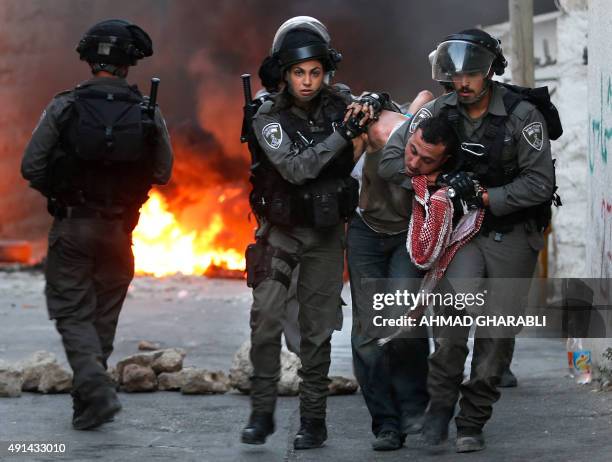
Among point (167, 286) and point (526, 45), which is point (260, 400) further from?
point (167, 286)

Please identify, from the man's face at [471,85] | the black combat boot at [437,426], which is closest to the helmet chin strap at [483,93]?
the man's face at [471,85]

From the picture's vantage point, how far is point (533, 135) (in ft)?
17.6

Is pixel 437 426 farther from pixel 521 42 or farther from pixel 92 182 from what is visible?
pixel 521 42

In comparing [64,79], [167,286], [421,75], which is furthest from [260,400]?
[64,79]

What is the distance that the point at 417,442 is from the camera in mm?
5793

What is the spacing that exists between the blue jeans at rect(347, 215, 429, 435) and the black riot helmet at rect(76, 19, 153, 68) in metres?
1.29

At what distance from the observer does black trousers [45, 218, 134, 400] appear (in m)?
5.98

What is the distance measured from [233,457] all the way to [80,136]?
158 cm

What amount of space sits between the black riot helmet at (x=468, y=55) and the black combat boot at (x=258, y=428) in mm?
1571

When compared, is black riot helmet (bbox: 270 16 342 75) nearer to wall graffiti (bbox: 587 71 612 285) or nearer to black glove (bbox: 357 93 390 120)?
black glove (bbox: 357 93 390 120)

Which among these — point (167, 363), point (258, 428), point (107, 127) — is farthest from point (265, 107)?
point (167, 363)

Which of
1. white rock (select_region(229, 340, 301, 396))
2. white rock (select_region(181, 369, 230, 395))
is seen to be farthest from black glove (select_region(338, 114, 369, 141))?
white rock (select_region(181, 369, 230, 395))

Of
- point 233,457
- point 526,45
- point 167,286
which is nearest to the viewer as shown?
point 233,457

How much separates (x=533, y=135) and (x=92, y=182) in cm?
201
